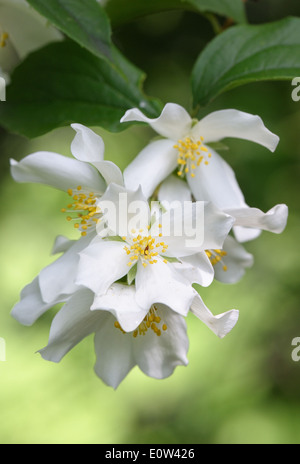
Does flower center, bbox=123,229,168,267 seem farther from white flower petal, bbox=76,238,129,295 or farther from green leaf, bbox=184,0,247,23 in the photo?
green leaf, bbox=184,0,247,23

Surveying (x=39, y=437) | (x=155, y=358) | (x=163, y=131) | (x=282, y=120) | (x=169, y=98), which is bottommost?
(x=39, y=437)

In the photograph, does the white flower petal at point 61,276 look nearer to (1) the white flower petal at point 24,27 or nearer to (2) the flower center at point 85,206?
(2) the flower center at point 85,206

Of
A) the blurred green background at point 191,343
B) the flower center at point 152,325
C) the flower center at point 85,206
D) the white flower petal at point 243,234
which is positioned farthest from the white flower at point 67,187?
the blurred green background at point 191,343

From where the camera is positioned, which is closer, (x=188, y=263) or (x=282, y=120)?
(x=188, y=263)

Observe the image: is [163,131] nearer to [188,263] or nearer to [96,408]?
[188,263]

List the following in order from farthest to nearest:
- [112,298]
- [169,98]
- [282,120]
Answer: [169,98], [282,120], [112,298]

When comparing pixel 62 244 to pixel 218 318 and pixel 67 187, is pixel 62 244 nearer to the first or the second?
pixel 67 187

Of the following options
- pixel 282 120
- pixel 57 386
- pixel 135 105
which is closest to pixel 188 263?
pixel 135 105
